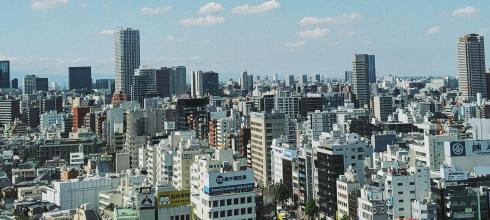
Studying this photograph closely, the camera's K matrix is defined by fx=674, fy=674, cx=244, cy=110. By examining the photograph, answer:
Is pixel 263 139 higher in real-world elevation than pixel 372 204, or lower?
higher

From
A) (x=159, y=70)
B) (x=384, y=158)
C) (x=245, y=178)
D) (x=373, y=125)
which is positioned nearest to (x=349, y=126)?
(x=373, y=125)

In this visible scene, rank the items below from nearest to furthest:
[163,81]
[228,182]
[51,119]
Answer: [228,182] → [51,119] → [163,81]

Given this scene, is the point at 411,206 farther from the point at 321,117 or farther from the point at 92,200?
the point at 321,117

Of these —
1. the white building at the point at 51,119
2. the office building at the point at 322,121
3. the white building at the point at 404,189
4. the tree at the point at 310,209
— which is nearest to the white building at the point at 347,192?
the white building at the point at 404,189

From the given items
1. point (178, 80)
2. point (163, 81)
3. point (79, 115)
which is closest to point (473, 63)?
point (163, 81)

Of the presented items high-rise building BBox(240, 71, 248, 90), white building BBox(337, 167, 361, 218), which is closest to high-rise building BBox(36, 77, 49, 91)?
high-rise building BBox(240, 71, 248, 90)

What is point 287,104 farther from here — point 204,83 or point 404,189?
point 204,83
